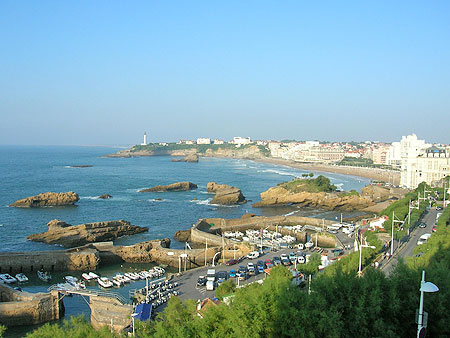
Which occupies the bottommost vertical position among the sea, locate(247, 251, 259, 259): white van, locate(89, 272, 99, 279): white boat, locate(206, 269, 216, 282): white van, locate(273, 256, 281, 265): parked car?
the sea

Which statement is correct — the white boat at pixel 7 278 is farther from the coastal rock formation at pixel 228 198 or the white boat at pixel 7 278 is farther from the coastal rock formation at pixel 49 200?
Result: the coastal rock formation at pixel 228 198

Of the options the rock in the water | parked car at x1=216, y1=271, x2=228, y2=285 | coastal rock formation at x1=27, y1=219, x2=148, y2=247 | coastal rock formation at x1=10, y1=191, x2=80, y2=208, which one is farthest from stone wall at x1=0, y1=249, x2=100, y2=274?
coastal rock formation at x1=10, y1=191, x2=80, y2=208

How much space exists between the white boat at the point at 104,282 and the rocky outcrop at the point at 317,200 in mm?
28113

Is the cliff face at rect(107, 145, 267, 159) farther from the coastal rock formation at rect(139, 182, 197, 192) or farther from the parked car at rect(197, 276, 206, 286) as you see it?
the parked car at rect(197, 276, 206, 286)

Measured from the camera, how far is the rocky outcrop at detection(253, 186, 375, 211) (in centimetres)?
4606

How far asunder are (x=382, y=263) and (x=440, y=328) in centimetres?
877

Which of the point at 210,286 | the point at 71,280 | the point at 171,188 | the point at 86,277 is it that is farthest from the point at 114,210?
the point at 210,286

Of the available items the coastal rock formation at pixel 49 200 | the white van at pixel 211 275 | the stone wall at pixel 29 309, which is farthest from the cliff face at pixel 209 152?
the stone wall at pixel 29 309

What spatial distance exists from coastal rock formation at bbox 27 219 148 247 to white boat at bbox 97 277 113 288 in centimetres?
834

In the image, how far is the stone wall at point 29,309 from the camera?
16.9m

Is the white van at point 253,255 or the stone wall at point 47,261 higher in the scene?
the white van at point 253,255

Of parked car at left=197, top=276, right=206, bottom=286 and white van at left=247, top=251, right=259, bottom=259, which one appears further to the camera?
white van at left=247, top=251, right=259, bottom=259

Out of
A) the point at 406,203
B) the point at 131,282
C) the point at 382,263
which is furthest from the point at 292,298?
the point at 406,203

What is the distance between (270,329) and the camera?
938 cm
